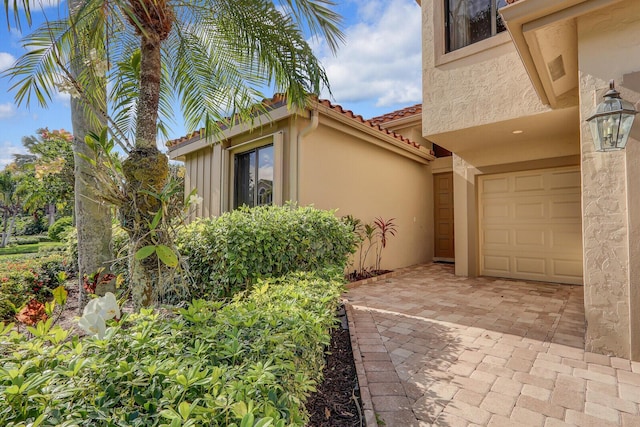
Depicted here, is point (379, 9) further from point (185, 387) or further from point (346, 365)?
point (185, 387)

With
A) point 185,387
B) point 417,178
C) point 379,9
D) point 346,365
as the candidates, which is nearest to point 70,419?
point 185,387

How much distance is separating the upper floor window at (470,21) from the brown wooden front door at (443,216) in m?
5.46

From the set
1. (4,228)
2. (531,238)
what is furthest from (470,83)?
(4,228)

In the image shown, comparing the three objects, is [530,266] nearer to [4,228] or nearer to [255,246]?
[255,246]

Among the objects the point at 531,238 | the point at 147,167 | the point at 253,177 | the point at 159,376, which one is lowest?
the point at 159,376

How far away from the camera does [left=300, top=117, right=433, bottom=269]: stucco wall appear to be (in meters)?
6.84

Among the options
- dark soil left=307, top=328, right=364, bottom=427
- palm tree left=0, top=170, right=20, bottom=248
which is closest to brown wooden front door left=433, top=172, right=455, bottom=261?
dark soil left=307, top=328, right=364, bottom=427

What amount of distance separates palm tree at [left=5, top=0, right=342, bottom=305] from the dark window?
7.14 ft

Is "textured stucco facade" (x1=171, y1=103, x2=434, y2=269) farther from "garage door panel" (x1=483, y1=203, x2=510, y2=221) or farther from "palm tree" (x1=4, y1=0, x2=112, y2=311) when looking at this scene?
"palm tree" (x1=4, y1=0, x2=112, y2=311)

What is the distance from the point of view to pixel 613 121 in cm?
322

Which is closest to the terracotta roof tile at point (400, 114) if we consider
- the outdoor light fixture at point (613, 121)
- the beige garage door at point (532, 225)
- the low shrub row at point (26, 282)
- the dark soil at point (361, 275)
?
the beige garage door at point (532, 225)

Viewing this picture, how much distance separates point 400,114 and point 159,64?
28.8 feet

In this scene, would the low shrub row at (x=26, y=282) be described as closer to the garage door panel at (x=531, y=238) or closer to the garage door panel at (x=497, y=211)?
the garage door panel at (x=497, y=211)

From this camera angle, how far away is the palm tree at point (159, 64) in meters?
2.90
